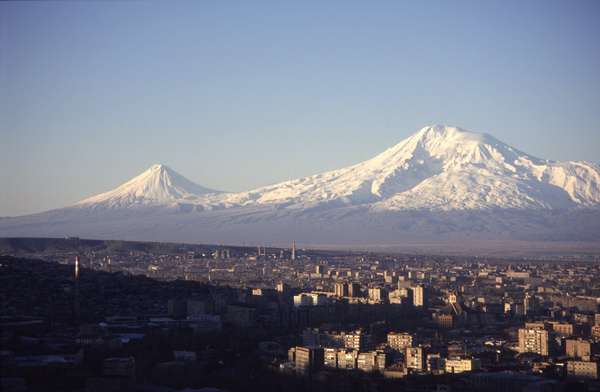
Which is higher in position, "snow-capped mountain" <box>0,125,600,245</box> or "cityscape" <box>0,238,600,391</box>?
"snow-capped mountain" <box>0,125,600,245</box>

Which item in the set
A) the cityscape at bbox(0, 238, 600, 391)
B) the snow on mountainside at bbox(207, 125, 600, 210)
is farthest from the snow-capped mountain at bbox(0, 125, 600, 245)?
the cityscape at bbox(0, 238, 600, 391)

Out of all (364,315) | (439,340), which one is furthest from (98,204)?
(439,340)

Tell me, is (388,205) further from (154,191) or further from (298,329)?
(298,329)

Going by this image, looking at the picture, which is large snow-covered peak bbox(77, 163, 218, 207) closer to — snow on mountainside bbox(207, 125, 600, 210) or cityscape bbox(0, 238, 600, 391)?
snow on mountainside bbox(207, 125, 600, 210)

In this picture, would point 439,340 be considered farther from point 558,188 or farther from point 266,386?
point 558,188

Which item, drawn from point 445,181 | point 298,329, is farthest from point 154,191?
point 298,329
